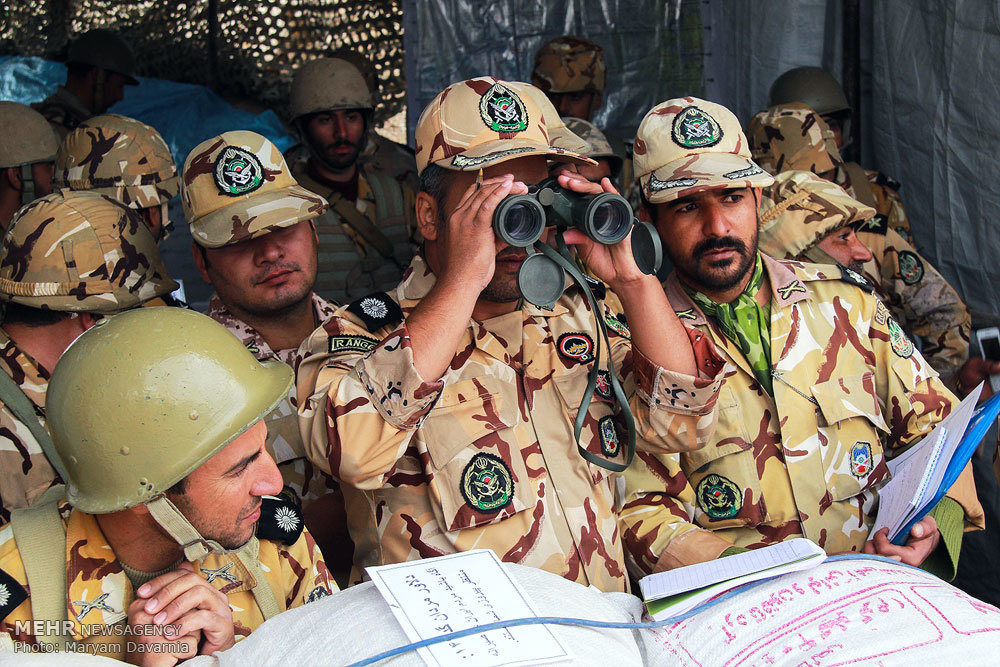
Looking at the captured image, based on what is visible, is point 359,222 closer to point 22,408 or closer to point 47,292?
point 47,292

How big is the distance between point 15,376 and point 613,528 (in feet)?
4.87

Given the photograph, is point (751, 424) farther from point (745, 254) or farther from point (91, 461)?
point (91, 461)

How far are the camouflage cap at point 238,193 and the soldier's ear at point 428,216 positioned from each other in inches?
25.3

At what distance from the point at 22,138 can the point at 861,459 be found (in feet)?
10.8

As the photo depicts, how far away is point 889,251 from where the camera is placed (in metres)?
→ 3.71

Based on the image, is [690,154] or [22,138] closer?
[690,154]

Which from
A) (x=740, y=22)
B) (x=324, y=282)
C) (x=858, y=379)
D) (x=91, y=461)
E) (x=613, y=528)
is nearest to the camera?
(x=91, y=461)

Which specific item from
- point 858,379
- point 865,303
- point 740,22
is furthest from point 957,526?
point 740,22

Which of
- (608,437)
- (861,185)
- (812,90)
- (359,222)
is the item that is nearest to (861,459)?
(608,437)

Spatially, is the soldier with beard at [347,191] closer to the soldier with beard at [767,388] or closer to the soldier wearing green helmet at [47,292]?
the soldier wearing green helmet at [47,292]

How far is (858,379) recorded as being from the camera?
2473mm

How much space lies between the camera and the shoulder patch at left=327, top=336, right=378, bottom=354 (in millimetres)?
2049

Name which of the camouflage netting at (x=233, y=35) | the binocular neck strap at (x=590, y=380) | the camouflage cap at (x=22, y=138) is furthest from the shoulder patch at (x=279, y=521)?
the camouflage netting at (x=233, y=35)

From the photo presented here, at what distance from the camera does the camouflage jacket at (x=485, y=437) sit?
1865mm
